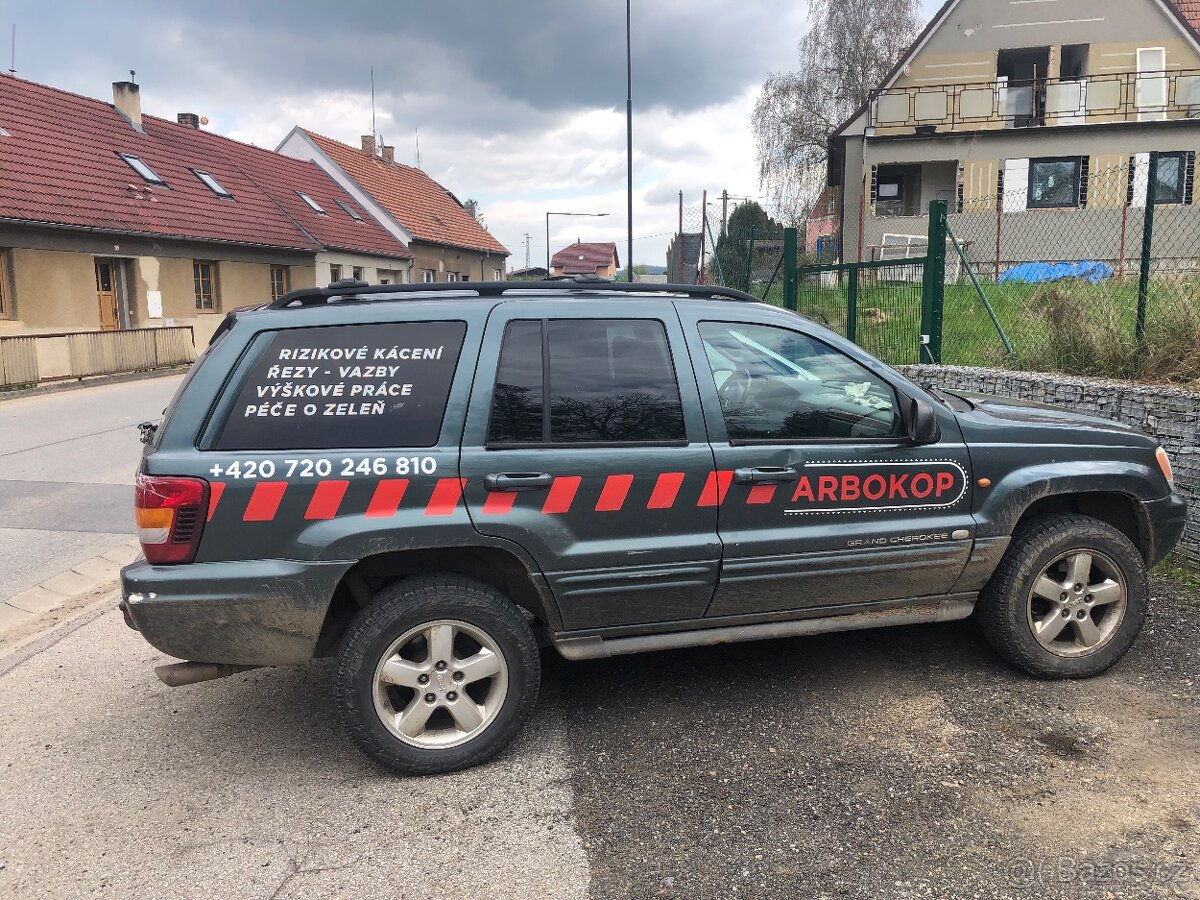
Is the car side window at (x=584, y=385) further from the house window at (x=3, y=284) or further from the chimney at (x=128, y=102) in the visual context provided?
the chimney at (x=128, y=102)

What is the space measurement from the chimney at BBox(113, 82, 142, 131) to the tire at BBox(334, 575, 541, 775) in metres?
27.2

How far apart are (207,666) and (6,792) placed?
0.89 metres

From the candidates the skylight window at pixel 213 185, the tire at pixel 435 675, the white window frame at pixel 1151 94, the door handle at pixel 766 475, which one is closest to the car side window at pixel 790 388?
the door handle at pixel 766 475

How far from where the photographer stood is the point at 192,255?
77.3ft

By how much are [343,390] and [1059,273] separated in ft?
28.6

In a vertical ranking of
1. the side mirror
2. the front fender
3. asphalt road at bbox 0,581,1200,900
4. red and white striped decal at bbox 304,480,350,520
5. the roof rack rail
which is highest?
the roof rack rail

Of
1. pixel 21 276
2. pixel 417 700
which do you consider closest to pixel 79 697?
pixel 417 700

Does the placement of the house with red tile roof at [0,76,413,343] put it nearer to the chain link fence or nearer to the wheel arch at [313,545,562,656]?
the chain link fence

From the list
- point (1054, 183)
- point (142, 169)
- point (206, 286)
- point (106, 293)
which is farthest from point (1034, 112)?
point (106, 293)

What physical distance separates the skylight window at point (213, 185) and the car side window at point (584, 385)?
2585 cm

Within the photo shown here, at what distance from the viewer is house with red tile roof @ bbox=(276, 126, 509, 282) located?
35906mm

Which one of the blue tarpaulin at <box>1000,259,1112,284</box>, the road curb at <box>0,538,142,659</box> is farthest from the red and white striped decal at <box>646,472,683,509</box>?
the blue tarpaulin at <box>1000,259,1112,284</box>

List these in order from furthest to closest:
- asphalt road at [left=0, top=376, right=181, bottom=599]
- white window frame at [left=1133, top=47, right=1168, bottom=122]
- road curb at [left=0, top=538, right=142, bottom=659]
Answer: white window frame at [left=1133, top=47, right=1168, bottom=122] < asphalt road at [left=0, top=376, right=181, bottom=599] < road curb at [left=0, top=538, right=142, bottom=659]

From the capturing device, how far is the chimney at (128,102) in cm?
2514
